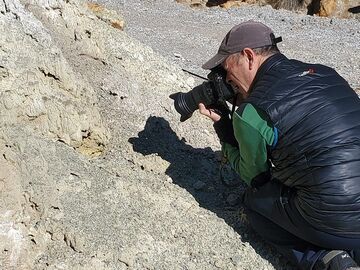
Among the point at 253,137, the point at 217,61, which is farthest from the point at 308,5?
the point at 253,137

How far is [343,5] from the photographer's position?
622 inches

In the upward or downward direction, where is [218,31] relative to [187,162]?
downward

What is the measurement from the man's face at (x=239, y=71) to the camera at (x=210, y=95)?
131mm

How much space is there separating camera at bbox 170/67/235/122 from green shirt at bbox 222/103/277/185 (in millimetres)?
455

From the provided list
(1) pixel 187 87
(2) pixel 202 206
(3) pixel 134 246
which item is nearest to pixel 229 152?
(2) pixel 202 206

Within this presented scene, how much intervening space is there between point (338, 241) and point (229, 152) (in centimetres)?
95

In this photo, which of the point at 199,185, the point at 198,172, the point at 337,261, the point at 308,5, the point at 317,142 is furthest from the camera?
the point at 308,5

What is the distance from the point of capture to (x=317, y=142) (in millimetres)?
2941

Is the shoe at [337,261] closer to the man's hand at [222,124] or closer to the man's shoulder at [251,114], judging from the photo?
the man's shoulder at [251,114]

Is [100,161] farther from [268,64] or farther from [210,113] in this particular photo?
[268,64]

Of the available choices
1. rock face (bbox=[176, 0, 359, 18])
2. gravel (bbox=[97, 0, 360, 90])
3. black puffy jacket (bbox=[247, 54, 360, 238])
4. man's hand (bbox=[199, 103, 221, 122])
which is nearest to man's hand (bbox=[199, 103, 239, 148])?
man's hand (bbox=[199, 103, 221, 122])

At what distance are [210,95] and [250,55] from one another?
608 millimetres

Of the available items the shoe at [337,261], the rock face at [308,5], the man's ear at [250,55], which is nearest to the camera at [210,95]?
the man's ear at [250,55]

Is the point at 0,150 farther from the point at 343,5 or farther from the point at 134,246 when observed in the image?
→ the point at 343,5
